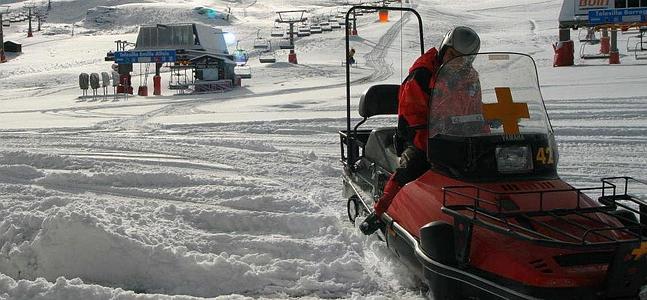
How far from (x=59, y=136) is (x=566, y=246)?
1067 centimetres

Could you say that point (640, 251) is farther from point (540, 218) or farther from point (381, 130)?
point (381, 130)

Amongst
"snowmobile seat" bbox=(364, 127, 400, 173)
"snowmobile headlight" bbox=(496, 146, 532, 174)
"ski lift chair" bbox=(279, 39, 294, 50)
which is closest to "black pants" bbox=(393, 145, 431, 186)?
"snowmobile seat" bbox=(364, 127, 400, 173)

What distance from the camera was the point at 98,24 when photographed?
6581 centimetres

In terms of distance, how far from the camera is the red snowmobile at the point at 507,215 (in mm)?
3311

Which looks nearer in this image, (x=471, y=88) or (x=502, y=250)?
(x=502, y=250)

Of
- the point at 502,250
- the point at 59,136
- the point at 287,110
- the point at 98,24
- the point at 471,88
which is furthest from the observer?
the point at 98,24

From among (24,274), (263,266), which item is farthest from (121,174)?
(263,266)

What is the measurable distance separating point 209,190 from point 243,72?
25292mm

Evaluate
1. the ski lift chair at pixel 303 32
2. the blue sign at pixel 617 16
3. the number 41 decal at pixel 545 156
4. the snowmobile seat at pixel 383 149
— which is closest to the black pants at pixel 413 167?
the snowmobile seat at pixel 383 149

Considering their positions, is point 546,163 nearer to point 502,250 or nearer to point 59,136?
point 502,250

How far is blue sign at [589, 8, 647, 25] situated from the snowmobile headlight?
27.2m

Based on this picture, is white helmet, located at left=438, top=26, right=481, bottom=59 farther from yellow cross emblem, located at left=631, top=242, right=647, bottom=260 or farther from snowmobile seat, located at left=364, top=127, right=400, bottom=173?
yellow cross emblem, located at left=631, top=242, right=647, bottom=260

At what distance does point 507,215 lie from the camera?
3.67 m

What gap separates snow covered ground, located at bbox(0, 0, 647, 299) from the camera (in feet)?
15.4
